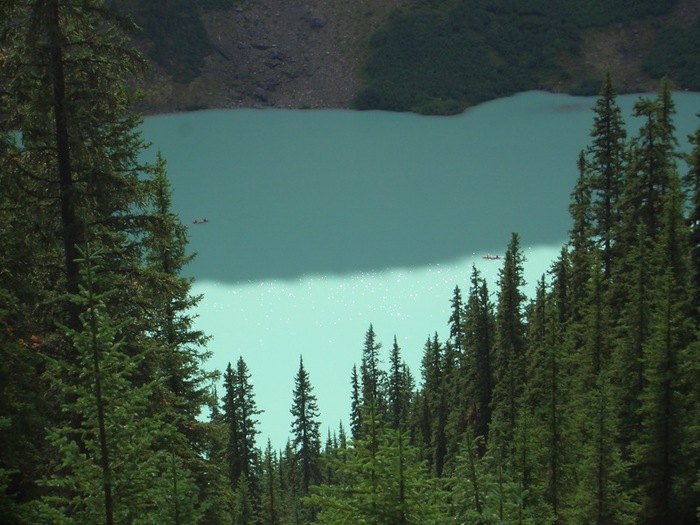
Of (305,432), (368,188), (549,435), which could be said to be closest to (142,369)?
(549,435)

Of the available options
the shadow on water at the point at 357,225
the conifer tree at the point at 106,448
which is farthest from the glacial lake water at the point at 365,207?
the conifer tree at the point at 106,448

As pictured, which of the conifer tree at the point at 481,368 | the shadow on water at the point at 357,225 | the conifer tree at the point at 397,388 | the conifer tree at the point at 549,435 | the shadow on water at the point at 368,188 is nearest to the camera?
the conifer tree at the point at 549,435

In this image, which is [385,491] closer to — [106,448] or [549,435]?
[106,448]

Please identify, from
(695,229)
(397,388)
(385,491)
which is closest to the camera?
(385,491)

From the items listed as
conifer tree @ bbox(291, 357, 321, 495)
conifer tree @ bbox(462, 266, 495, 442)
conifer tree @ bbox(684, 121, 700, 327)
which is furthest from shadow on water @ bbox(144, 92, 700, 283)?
conifer tree @ bbox(684, 121, 700, 327)

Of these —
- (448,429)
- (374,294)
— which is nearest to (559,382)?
(448,429)

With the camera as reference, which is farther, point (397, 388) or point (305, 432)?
point (397, 388)

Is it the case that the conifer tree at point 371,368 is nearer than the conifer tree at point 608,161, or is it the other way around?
the conifer tree at point 608,161

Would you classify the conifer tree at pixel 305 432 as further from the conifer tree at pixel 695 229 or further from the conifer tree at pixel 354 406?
the conifer tree at pixel 695 229

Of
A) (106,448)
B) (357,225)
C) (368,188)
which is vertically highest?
(368,188)

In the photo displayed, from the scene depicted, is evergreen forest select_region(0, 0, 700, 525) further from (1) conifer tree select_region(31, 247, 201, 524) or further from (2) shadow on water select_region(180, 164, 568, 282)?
(2) shadow on water select_region(180, 164, 568, 282)

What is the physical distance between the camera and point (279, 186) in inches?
6078

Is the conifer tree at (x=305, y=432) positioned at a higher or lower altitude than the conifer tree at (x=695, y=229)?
lower

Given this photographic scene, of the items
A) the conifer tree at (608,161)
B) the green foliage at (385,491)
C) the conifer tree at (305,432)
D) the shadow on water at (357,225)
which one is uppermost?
the shadow on water at (357,225)
